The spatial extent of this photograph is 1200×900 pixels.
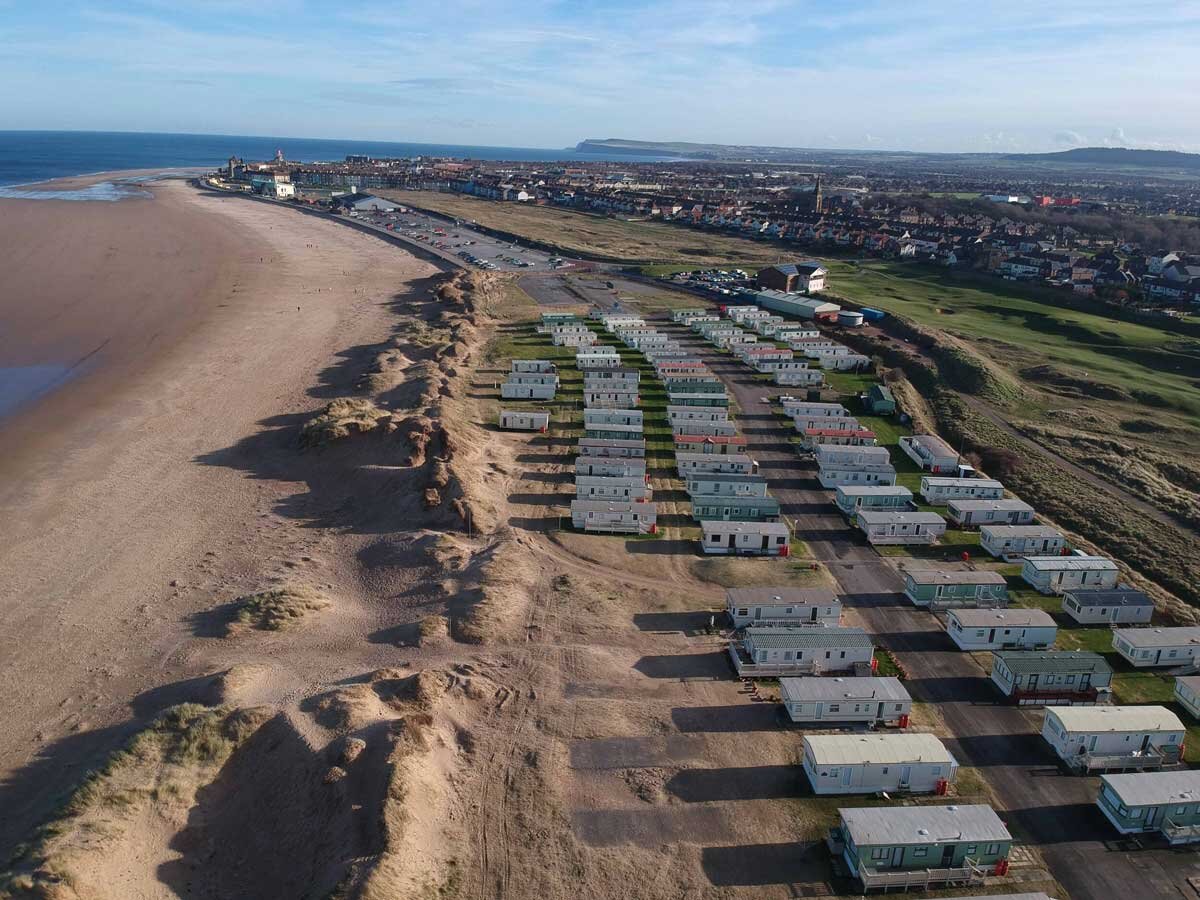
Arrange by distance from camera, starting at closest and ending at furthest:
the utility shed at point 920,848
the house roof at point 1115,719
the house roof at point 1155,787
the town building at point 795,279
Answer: the utility shed at point 920,848, the house roof at point 1155,787, the house roof at point 1115,719, the town building at point 795,279

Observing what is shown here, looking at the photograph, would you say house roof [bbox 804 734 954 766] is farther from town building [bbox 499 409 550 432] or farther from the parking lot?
the parking lot

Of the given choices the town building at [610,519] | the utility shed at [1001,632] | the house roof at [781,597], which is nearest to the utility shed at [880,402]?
the town building at [610,519]

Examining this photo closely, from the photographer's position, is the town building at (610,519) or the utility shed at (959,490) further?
the utility shed at (959,490)

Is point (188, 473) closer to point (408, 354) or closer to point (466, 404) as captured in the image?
point (466, 404)

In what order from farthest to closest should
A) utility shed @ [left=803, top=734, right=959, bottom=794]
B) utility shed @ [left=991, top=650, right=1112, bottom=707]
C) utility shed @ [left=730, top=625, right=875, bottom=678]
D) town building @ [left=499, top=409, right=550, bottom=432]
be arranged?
1. town building @ [left=499, top=409, right=550, bottom=432]
2. utility shed @ [left=730, top=625, right=875, bottom=678]
3. utility shed @ [left=991, top=650, right=1112, bottom=707]
4. utility shed @ [left=803, top=734, right=959, bottom=794]

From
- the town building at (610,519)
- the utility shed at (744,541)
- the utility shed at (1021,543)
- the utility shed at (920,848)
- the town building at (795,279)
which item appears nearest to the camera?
the utility shed at (920,848)

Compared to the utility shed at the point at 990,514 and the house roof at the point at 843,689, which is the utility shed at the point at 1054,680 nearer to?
the house roof at the point at 843,689

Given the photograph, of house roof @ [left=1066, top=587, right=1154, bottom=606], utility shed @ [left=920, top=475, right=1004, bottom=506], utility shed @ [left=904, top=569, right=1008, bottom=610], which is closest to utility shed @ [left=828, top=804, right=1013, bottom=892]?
utility shed @ [left=904, top=569, right=1008, bottom=610]
